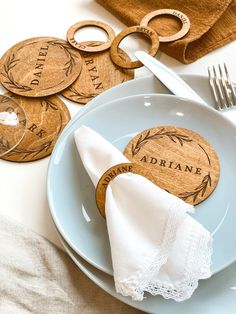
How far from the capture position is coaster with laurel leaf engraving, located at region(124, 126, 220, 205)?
618 mm

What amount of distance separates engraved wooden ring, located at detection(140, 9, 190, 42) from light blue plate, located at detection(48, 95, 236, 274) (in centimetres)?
17

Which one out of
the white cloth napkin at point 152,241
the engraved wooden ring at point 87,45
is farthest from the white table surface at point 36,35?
the white cloth napkin at point 152,241

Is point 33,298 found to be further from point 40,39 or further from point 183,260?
point 40,39

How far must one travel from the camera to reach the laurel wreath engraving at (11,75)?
2.56ft

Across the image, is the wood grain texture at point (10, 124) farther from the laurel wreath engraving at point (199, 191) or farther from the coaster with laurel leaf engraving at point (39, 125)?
the laurel wreath engraving at point (199, 191)

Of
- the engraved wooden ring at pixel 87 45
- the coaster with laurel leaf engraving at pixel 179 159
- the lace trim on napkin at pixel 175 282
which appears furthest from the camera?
the engraved wooden ring at pixel 87 45

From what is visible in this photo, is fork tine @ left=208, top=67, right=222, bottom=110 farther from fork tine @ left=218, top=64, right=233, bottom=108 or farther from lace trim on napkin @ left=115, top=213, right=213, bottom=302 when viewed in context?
lace trim on napkin @ left=115, top=213, right=213, bottom=302

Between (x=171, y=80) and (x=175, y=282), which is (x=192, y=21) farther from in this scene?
(x=175, y=282)

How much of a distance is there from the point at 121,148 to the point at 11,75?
0.83 ft

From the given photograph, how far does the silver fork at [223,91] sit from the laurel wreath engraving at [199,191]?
0.49ft

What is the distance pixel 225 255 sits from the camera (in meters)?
0.58

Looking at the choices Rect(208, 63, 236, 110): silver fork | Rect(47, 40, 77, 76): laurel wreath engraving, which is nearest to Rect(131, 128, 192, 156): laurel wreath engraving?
Rect(208, 63, 236, 110): silver fork

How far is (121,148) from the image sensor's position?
26.3 inches

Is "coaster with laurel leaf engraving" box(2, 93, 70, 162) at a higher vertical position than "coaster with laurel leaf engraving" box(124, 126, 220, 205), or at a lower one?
lower
